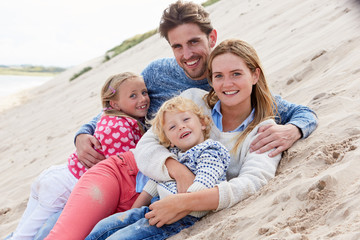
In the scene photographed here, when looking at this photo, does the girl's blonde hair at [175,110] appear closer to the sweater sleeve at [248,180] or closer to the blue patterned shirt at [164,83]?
the sweater sleeve at [248,180]

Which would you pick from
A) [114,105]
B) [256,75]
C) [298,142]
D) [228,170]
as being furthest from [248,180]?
[114,105]

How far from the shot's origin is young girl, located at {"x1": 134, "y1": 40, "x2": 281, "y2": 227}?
7.50ft

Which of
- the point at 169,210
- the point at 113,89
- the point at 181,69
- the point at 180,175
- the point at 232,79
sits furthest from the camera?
the point at 113,89

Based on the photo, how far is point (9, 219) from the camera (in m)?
4.09

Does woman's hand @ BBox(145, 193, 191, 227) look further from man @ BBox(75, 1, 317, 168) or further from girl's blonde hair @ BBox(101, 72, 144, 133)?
girl's blonde hair @ BBox(101, 72, 144, 133)

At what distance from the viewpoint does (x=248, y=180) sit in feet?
7.68

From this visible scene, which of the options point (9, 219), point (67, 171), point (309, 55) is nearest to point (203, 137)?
point (67, 171)

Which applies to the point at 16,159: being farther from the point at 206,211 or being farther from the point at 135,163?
the point at 206,211

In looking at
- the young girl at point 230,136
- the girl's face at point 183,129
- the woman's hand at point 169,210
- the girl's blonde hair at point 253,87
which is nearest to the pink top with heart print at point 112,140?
the young girl at point 230,136

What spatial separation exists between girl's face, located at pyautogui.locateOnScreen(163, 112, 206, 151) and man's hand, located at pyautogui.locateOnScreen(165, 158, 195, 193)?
161mm

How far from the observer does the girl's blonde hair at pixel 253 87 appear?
273 cm

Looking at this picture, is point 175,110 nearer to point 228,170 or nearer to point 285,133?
point 228,170

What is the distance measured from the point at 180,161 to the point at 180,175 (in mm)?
166

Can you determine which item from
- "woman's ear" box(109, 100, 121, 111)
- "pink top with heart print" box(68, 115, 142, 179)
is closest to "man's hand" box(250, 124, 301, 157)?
"pink top with heart print" box(68, 115, 142, 179)
